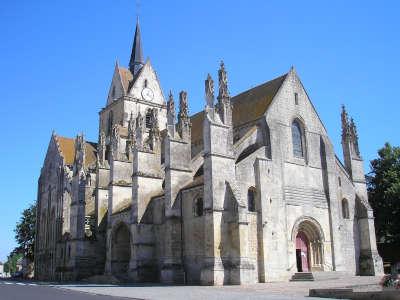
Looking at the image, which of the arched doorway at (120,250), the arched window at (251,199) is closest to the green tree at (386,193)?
the arched window at (251,199)

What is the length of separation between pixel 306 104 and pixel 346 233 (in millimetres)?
9887

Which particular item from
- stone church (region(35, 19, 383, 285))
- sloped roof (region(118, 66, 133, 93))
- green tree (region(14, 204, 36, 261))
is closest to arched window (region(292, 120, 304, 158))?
stone church (region(35, 19, 383, 285))

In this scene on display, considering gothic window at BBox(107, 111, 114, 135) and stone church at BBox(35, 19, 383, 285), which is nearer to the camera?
stone church at BBox(35, 19, 383, 285)

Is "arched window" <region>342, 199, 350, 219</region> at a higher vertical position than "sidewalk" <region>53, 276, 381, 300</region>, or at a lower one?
higher

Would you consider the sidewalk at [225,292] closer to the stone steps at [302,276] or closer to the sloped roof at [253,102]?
the stone steps at [302,276]

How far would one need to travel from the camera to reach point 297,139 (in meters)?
33.3

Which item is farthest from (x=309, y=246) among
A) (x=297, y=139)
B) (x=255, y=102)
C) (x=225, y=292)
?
(x=225, y=292)

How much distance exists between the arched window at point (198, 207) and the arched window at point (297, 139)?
27.3 ft

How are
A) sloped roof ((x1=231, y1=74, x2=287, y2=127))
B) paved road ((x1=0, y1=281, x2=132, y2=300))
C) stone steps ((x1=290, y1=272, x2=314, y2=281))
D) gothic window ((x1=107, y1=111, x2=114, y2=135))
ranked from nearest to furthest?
paved road ((x1=0, y1=281, x2=132, y2=300)) < stone steps ((x1=290, y1=272, x2=314, y2=281)) < sloped roof ((x1=231, y1=74, x2=287, y2=127)) < gothic window ((x1=107, y1=111, x2=114, y2=135))

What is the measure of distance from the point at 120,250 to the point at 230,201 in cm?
1248

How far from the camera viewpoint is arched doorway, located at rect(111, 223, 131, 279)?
34.8 m

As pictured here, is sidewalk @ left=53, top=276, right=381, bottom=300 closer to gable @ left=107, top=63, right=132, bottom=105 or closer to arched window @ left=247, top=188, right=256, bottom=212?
arched window @ left=247, top=188, right=256, bottom=212

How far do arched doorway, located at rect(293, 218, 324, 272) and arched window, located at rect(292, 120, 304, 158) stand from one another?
4.88 meters

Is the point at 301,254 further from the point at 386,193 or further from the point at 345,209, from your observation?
the point at 386,193
